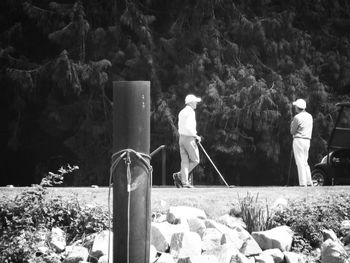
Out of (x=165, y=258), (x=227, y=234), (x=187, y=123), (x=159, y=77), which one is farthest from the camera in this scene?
→ (x=159, y=77)

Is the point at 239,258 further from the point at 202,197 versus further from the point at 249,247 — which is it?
the point at 202,197

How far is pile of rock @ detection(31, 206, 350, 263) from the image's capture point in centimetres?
883

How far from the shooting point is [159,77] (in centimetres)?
2327

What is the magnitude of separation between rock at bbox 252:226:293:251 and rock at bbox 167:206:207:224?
35.5 inches

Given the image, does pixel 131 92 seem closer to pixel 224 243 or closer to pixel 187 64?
pixel 224 243

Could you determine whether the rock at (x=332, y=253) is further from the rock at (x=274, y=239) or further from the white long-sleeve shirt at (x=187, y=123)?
the white long-sleeve shirt at (x=187, y=123)

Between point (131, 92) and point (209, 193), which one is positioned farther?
point (209, 193)

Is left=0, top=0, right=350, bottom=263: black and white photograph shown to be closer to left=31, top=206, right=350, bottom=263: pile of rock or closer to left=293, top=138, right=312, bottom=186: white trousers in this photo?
left=293, top=138, right=312, bottom=186: white trousers

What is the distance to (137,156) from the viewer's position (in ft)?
20.1

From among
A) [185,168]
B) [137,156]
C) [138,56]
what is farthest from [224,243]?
[138,56]

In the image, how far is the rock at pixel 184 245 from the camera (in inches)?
349

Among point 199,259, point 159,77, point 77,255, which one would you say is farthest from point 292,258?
point 159,77

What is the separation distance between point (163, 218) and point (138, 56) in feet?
42.6

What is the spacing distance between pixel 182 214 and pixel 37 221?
1950 mm
